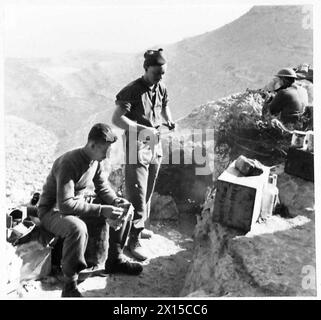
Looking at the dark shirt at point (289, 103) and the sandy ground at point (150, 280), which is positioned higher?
the dark shirt at point (289, 103)

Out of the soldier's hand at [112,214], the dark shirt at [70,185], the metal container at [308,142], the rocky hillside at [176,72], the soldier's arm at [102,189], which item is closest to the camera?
the dark shirt at [70,185]

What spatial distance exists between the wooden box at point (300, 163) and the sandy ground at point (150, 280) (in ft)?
5.78

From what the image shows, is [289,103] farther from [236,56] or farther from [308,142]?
[236,56]

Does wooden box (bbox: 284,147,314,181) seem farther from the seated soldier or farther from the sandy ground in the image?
the seated soldier

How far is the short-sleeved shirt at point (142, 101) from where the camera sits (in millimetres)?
5293

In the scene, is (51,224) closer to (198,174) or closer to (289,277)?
(289,277)

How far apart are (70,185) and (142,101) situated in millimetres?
1549

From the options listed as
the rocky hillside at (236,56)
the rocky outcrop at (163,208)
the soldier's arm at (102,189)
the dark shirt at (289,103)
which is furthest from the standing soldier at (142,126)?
the rocky hillside at (236,56)

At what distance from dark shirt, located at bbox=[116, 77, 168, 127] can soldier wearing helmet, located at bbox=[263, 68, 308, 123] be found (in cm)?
190

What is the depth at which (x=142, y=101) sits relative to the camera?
5.35 metres

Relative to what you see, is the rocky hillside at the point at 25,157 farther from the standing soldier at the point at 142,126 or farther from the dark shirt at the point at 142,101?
the dark shirt at the point at 142,101

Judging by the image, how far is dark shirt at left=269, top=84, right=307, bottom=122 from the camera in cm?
646

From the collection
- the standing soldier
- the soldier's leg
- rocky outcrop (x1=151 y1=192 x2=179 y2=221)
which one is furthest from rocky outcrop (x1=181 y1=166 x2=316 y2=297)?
rocky outcrop (x1=151 y1=192 x2=179 y2=221)

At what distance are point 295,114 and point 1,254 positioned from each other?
4.38 m
